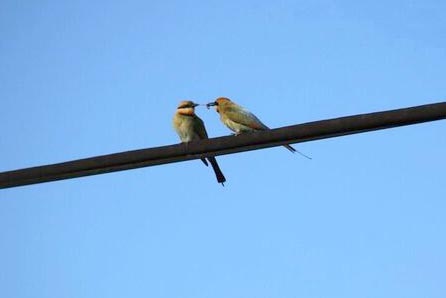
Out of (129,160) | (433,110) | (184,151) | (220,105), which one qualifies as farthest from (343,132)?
(220,105)

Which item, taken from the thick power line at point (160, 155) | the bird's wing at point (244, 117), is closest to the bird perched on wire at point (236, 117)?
the bird's wing at point (244, 117)

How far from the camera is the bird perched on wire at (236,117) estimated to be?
7930mm

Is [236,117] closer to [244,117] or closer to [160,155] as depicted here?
[244,117]

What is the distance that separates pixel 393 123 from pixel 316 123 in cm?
36

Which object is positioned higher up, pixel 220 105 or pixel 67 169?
pixel 220 105

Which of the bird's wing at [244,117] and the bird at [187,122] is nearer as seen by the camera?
the bird's wing at [244,117]

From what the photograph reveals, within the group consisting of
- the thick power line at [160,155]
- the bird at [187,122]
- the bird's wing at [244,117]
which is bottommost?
the thick power line at [160,155]

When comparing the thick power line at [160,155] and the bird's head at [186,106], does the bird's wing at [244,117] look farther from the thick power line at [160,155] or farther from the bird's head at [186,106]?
the thick power line at [160,155]

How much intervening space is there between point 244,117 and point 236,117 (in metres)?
0.19

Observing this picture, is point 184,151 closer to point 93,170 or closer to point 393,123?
point 93,170

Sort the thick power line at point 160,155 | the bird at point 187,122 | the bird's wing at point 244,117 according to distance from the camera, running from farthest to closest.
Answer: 1. the bird at point 187,122
2. the bird's wing at point 244,117
3. the thick power line at point 160,155

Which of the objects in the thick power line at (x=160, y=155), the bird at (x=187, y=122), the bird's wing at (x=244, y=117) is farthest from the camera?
the bird at (x=187, y=122)

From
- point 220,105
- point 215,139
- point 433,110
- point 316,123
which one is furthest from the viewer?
point 220,105

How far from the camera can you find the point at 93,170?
422 cm
